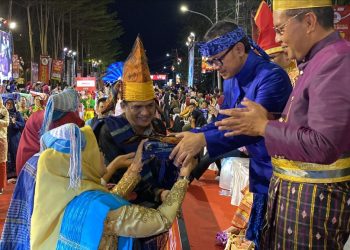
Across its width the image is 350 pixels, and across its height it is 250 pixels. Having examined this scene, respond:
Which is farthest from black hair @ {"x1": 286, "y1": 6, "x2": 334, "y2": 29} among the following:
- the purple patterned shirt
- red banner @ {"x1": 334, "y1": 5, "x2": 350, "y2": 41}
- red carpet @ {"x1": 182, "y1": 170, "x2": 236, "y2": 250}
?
red banner @ {"x1": 334, "y1": 5, "x2": 350, "y2": 41}

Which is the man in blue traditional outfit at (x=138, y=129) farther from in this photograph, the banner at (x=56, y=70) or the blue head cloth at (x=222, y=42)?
the banner at (x=56, y=70)

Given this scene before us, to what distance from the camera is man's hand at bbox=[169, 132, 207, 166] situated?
2.32 metres

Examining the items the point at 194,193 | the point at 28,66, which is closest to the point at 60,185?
the point at 194,193

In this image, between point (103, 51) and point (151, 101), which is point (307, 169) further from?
→ point (103, 51)

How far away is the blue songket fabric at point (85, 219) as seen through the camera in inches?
82.7

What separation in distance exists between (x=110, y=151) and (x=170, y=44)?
149 meters

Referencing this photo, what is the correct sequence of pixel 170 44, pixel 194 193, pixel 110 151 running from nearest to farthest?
pixel 110 151 → pixel 194 193 → pixel 170 44

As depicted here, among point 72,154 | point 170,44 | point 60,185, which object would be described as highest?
point 170,44

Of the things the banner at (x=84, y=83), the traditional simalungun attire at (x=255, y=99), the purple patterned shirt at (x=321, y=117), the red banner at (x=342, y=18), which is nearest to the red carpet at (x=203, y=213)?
the traditional simalungun attire at (x=255, y=99)

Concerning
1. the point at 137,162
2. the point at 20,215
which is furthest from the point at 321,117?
the point at 20,215

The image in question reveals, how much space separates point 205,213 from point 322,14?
5.27 meters

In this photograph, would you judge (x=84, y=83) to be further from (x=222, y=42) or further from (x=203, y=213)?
(x=222, y=42)

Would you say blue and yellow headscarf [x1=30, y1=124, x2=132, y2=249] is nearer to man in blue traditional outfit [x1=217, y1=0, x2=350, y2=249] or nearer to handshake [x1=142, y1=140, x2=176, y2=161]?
handshake [x1=142, y1=140, x2=176, y2=161]

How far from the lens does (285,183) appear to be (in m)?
2.07
